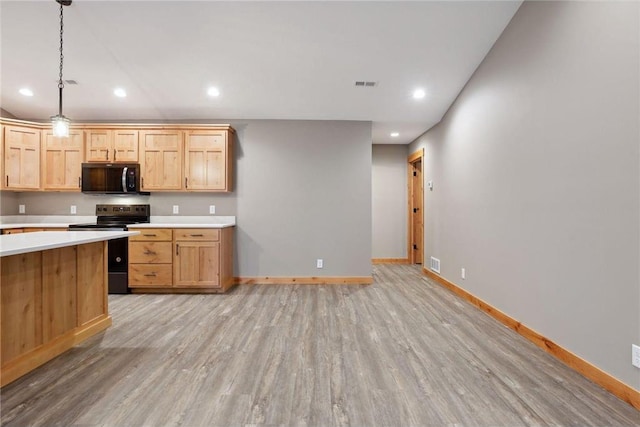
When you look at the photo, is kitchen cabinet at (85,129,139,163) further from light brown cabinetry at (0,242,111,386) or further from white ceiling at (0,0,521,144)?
light brown cabinetry at (0,242,111,386)

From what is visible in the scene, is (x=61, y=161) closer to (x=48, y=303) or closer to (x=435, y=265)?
(x=48, y=303)

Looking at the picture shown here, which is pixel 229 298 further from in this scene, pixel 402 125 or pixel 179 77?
pixel 402 125

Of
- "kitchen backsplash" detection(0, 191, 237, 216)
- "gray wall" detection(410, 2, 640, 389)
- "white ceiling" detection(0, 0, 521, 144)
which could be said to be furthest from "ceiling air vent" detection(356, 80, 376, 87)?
"kitchen backsplash" detection(0, 191, 237, 216)

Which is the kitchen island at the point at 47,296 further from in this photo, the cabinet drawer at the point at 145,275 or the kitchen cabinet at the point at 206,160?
the kitchen cabinet at the point at 206,160

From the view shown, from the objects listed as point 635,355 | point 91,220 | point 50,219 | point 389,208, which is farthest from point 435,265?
point 50,219

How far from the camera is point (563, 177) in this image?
7.42 ft

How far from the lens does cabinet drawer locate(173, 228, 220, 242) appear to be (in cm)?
398

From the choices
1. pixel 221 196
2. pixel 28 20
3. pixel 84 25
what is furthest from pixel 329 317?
pixel 28 20

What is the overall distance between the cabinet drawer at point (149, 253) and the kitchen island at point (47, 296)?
126 cm

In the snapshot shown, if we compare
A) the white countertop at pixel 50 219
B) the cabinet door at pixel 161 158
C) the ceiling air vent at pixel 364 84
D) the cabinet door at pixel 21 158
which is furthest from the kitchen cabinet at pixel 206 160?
the cabinet door at pixel 21 158

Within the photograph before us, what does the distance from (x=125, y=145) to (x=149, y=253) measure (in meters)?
1.59

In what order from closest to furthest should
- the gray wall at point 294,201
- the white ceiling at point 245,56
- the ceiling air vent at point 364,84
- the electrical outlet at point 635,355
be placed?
the electrical outlet at point 635,355
the white ceiling at point 245,56
the ceiling air vent at point 364,84
the gray wall at point 294,201

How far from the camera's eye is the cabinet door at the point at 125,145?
13.8ft

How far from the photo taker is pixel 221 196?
453 cm
